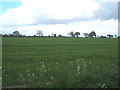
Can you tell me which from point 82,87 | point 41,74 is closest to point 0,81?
point 41,74

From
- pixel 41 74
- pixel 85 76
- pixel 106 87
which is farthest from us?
pixel 41 74

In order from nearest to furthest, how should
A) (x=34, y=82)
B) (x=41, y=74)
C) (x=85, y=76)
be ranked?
1. (x=34, y=82)
2. (x=85, y=76)
3. (x=41, y=74)

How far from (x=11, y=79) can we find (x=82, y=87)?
3.43m

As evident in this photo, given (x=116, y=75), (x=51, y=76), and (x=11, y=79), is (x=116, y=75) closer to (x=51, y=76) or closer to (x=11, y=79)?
(x=51, y=76)

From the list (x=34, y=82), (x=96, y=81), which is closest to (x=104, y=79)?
(x=96, y=81)

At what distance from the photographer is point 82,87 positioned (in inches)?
390

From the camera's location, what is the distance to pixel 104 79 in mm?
10938

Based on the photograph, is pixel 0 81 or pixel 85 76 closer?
pixel 0 81

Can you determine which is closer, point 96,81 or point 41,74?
point 96,81

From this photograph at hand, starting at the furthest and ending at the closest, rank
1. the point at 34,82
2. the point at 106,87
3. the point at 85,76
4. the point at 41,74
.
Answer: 1. the point at 41,74
2. the point at 85,76
3. the point at 34,82
4. the point at 106,87

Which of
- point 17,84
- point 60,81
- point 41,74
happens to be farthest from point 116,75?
point 17,84

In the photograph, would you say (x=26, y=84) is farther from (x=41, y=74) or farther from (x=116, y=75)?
(x=116, y=75)

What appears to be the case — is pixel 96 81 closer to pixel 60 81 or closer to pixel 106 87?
pixel 106 87

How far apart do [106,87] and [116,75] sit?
75.1 inches
